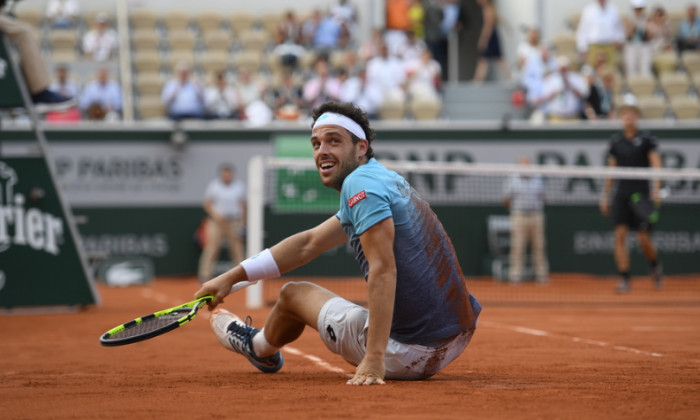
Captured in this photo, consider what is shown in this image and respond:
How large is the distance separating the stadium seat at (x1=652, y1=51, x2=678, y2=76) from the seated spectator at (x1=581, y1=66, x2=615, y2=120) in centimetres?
184

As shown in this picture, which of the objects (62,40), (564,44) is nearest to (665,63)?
(564,44)

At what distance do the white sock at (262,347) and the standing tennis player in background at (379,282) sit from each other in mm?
157

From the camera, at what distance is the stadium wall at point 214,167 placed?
17625mm

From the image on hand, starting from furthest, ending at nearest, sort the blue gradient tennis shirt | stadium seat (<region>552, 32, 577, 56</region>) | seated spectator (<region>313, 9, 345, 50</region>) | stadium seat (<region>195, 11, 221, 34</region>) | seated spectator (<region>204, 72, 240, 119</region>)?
1. stadium seat (<region>195, 11, 221, 34</region>)
2. seated spectator (<region>313, 9, 345, 50</region>)
3. stadium seat (<region>552, 32, 577, 56</region>)
4. seated spectator (<region>204, 72, 240, 119</region>)
5. the blue gradient tennis shirt

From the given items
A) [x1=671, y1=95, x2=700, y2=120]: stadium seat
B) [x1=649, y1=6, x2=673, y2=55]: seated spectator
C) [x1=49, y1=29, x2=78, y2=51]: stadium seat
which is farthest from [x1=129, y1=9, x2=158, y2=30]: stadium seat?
[x1=671, y1=95, x2=700, y2=120]: stadium seat

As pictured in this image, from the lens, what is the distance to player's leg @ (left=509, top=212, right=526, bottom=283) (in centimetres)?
1717

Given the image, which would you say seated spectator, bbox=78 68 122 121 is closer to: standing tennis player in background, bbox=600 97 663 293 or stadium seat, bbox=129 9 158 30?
stadium seat, bbox=129 9 158 30

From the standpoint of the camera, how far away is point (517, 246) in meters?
17.1

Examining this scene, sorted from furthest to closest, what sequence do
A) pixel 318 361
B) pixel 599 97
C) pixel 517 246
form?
1. pixel 599 97
2. pixel 517 246
3. pixel 318 361

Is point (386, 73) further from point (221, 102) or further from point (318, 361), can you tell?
point (318, 361)

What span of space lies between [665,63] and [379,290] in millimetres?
17084

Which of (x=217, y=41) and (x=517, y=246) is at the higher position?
(x=217, y=41)

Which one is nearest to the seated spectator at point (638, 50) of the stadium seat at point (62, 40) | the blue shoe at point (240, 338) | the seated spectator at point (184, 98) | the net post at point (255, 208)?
the seated spectator at point (184, 98)

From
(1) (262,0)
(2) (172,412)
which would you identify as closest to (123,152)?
(1) (262,0)
